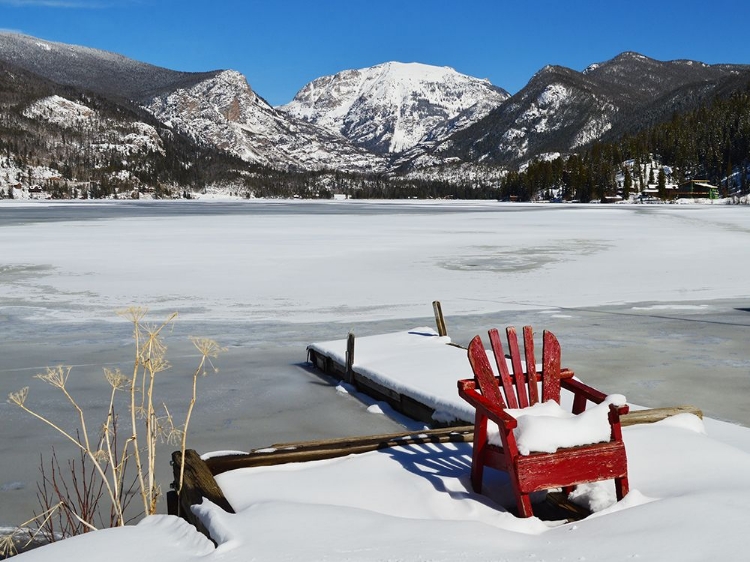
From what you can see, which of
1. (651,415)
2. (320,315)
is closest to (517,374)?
(651,415)

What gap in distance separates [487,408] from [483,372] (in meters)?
0.38

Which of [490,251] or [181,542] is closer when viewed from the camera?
[181,542]

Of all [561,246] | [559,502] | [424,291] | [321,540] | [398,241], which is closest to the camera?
[321,540]

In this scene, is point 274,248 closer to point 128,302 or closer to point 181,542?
point 128,302

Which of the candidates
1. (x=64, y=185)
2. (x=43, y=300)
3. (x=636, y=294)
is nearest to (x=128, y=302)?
(x=43, y=300)

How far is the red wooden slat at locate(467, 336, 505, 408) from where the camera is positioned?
14.6 feet

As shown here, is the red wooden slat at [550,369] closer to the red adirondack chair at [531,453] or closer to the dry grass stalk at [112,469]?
the red adirondack chair at [531,453]

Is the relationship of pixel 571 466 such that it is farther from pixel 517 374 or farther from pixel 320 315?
pixel 320 315

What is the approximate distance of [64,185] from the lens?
19125 cm

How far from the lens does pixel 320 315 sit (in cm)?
1351

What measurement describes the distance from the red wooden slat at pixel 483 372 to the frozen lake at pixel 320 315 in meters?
2.72

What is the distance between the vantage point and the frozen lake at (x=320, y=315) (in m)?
7.50

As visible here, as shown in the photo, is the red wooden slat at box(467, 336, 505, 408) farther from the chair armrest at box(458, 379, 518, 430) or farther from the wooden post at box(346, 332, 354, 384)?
the wooden post at box(346, 332, 354, 384)

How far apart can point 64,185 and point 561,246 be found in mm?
186156
